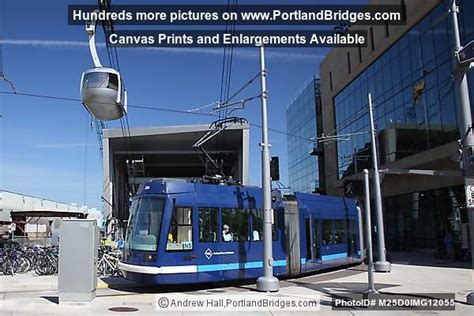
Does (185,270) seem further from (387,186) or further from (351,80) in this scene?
(351,80)

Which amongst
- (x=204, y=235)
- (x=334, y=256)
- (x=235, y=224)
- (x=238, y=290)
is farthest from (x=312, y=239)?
(x=204, y=235)

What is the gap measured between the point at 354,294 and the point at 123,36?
9070 millimetres

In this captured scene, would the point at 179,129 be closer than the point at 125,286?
No

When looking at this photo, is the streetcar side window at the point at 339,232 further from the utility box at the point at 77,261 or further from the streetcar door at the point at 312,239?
the utility box at the point at 77,261

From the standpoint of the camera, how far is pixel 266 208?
1455 cm

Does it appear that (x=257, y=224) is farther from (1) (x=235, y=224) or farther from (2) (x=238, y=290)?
(2) (x=238, y=290)

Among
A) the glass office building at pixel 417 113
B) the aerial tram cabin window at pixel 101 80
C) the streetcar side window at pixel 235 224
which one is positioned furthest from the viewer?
the glass office building at pixel 417 113

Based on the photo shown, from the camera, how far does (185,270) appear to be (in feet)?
45.0

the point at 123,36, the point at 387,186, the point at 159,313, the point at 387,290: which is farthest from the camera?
the point at 387,186

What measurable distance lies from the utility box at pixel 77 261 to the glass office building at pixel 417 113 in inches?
720

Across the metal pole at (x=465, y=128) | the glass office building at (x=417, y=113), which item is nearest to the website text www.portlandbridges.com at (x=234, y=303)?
the metal pole at (x=465, y=128)

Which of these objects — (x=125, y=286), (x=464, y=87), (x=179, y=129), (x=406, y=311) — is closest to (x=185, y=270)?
(x=125, y=286)

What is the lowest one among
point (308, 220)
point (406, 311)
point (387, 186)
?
point (406, 311)

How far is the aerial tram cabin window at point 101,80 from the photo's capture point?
9125 millimetres
